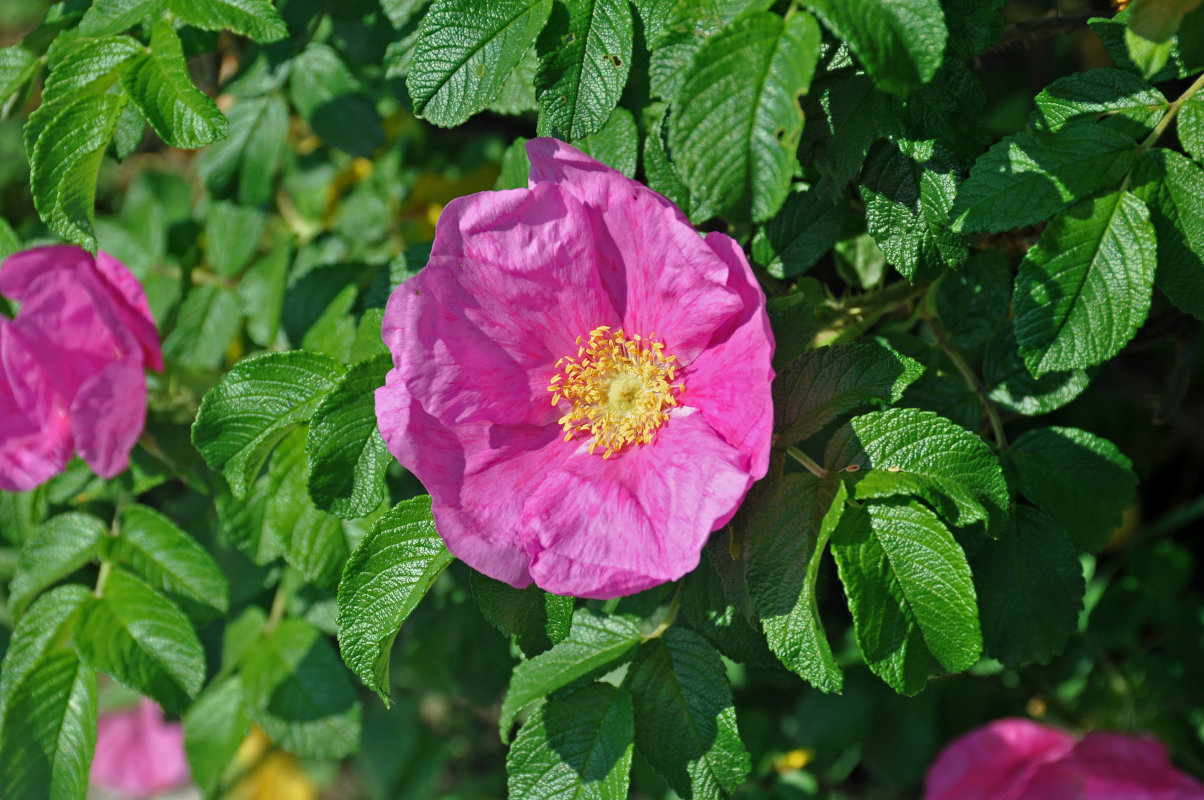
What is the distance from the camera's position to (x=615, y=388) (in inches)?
47.5

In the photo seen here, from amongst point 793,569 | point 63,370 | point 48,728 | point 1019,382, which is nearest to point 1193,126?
point 1019,382

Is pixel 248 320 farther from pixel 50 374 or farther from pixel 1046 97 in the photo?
pixel 1046 97

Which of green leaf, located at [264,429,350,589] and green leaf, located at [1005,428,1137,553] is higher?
green leaf, located at [1005,428,1137,553]

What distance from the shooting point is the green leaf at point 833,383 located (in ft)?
3.50

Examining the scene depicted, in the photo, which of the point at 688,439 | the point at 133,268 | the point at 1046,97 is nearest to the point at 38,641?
the point at 133,268

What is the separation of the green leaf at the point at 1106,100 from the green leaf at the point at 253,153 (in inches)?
51.8

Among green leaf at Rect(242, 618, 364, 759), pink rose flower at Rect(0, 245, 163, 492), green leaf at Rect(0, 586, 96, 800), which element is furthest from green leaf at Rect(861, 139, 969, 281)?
green leaf at Rect(0, 586, 96, 800)

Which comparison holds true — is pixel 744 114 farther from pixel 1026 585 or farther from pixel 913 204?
pixel 1026 585

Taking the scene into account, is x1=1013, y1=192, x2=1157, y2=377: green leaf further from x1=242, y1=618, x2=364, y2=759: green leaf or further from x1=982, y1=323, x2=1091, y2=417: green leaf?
x1=242, y1=618, x2=364, y2=759: green leaf

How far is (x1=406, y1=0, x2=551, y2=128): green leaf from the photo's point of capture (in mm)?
1114

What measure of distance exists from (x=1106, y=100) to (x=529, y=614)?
33.4 inches

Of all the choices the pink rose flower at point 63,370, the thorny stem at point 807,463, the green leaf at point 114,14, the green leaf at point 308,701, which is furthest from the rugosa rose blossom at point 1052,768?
the green leaf at point 114,14

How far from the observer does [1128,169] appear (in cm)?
104

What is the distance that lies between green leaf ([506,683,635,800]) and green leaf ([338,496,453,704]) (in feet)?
0.77
